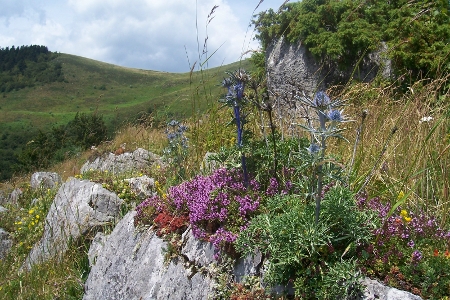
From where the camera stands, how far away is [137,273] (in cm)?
349

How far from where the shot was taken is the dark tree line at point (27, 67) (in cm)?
13562

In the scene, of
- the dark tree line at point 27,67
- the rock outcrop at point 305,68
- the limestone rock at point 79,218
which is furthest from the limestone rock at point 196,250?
the dark tree line at point 27,67

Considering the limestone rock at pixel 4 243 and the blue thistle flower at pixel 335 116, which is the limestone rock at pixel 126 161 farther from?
the blue thistle flower at pixel 335 116

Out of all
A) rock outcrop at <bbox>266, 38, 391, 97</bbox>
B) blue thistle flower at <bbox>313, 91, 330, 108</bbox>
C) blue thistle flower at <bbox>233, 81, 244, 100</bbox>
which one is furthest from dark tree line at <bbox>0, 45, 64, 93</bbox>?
blue thistle flower at <bbox>313, 91, 330, 108</bbox>

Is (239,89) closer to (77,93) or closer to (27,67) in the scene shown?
(77,93)

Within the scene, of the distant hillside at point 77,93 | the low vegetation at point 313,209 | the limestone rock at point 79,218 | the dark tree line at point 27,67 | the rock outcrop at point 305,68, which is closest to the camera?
the low vegetation at point 313,209

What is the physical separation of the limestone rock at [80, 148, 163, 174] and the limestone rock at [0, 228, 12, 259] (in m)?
1.73

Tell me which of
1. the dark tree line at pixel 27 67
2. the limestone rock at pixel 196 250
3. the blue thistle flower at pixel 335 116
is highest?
the dark tree line at pixel 27 67

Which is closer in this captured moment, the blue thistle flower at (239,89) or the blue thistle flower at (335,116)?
the blue thistle flower at (335,116)

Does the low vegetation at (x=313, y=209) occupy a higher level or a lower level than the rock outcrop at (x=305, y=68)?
lower

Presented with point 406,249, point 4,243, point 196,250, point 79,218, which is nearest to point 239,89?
point 196,250

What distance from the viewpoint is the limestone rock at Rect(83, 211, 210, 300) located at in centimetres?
301

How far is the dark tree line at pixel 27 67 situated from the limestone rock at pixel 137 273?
147m

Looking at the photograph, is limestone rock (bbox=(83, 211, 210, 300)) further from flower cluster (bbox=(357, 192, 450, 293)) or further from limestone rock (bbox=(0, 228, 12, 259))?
limestone rock (bbox=(0, 228, 12, 259))
